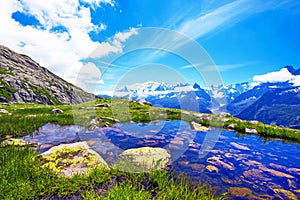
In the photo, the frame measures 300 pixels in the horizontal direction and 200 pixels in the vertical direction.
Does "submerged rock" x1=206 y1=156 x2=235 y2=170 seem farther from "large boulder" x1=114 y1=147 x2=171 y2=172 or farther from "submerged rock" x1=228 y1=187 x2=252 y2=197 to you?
"large boulder" x1=114 y1=147 x2=171 y2=172

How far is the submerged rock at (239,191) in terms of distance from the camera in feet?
23.5

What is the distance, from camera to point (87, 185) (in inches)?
277

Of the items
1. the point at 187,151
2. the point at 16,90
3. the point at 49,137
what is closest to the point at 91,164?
the point at 187,151

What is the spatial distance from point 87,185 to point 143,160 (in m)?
2.75

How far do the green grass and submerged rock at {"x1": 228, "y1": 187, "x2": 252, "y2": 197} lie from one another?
85cm

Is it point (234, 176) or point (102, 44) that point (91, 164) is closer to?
point (234, 176)

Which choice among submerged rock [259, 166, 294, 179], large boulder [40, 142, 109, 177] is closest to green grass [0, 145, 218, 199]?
large boulder [40, 142, 109, 177]

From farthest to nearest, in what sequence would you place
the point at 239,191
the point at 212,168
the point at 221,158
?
1. the point at 221,158
2. the point at 212,168
3. the point at 239,191

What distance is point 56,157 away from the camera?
873cm

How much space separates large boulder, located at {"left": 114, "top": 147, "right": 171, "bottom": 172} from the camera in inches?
Result: 332

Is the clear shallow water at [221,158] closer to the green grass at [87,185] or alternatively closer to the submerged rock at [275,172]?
the submerged rock at [275,172]

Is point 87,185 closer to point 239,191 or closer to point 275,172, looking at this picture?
point 239,191

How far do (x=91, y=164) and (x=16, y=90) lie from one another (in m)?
158

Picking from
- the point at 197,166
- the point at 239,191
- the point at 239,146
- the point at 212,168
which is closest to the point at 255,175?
the point at 212,168
